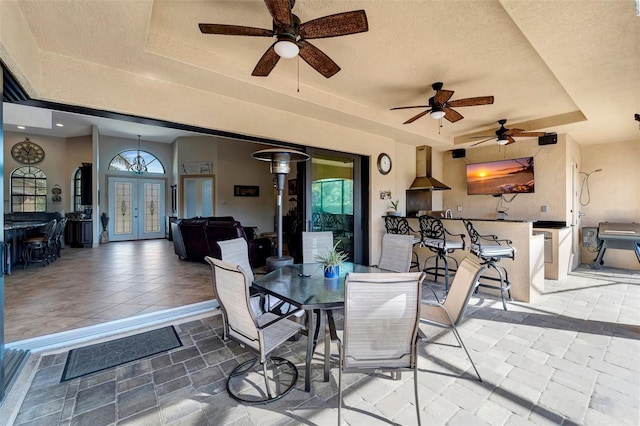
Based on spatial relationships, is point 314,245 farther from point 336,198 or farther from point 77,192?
point 77,192

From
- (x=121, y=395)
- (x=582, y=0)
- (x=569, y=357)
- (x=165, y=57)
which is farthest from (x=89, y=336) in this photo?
(x=582, y=0)

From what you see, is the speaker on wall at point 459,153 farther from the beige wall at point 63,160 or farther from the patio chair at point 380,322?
the beige wall at point 63,160

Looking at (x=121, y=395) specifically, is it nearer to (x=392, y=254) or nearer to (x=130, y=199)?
(x=392, y=254)

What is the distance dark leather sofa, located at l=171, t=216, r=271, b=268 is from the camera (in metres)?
5.31

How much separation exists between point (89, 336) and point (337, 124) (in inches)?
162

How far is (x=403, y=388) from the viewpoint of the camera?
205cm

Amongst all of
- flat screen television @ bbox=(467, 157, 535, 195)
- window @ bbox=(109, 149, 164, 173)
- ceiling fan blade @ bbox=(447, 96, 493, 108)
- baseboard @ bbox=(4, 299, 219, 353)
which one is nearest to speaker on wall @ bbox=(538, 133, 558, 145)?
flat screen television @ bbox=(467, 157, 535, 195)

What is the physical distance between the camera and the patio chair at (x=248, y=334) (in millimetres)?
1783

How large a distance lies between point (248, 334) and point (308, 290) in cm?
53

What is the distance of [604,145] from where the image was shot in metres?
5.93

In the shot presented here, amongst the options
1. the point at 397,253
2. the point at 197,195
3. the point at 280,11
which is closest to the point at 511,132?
the point at 397,253

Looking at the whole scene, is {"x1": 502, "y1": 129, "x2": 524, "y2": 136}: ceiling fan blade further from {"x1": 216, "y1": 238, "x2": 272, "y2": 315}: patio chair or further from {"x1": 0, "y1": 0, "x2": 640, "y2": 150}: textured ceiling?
{"x1": 216, "y1": 238, "x2": 272, "y2": 315}: patio chair

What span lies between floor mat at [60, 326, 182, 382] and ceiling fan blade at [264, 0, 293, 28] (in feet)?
9.51

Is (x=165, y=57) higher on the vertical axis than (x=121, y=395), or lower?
higher
